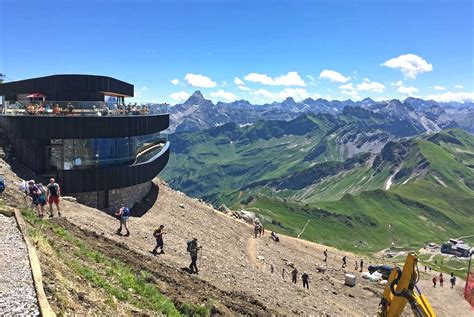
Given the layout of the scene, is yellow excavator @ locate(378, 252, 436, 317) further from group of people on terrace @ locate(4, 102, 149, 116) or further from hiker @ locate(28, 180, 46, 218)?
group of people on terrace @ locate(4, 102, 149, 116)

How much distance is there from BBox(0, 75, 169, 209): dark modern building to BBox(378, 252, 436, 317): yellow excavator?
1098 inches

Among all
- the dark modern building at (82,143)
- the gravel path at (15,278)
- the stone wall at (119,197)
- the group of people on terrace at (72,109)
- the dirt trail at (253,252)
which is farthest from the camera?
the dirt trail at (253,252)

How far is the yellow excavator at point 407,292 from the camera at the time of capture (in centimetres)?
1680

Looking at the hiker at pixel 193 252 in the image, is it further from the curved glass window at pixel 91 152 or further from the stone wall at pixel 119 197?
the curved glass window at pixel 91 152

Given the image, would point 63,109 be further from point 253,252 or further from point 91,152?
point 253,252

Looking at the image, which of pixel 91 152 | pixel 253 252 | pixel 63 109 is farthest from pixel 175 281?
pixel 253 252

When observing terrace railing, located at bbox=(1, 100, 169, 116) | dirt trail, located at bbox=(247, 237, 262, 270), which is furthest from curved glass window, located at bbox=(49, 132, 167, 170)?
dirt trail, located at bbox=(247, 237, 262, 270)

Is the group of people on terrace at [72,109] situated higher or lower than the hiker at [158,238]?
higher

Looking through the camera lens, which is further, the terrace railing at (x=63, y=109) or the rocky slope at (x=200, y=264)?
the terrace railing at (x=63, y=109)

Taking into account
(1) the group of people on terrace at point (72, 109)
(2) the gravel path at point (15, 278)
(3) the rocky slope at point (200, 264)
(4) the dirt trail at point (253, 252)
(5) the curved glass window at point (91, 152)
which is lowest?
(4) the dirt trail at point (253, 252)

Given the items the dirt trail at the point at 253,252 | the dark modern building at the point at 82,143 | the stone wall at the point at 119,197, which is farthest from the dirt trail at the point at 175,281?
the dirt trail at the point at 253,252

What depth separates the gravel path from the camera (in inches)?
437

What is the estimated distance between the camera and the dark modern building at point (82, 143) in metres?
36.9

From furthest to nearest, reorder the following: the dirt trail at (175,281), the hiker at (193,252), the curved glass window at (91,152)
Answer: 1. the curved glass window at (91,152)
2. the hiker at (193,252)
3. the dirt trail at (175,281)
